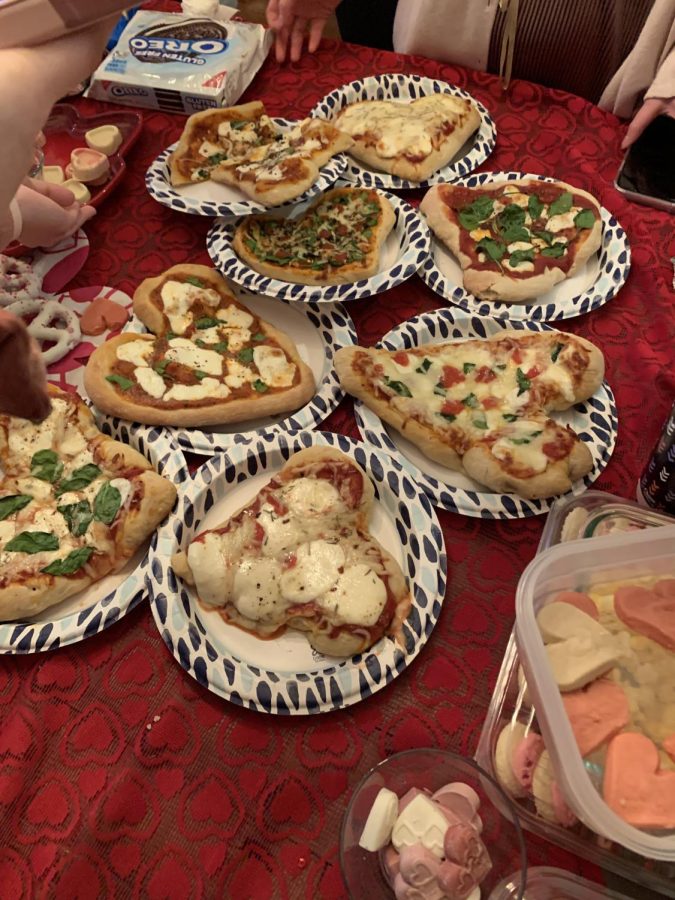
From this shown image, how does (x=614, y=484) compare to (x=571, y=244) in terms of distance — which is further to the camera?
(x=571, y=244)

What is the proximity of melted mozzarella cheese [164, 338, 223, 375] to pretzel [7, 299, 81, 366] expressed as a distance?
11.6 inches

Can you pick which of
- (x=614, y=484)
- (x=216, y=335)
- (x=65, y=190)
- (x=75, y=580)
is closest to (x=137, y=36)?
(x=65, y=190)

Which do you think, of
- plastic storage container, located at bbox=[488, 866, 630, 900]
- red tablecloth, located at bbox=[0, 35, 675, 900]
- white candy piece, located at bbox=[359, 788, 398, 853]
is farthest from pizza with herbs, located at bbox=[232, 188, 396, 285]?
plastic storage container, located at bbox=[488, 866, 630, 900]

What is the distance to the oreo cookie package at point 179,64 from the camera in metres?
2.37

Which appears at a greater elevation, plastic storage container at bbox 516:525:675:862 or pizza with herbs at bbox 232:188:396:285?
pizza with herbs at bbox 232:188:396:285

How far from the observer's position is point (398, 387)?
1.65 metres

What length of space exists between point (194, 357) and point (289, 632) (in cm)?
79

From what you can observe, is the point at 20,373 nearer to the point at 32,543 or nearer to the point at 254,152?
the point at 32,543

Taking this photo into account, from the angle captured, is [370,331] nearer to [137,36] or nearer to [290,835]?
[290,835]

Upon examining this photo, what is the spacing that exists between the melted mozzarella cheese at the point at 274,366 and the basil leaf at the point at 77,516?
54cm

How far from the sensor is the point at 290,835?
120 cm

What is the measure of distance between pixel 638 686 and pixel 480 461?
2.00 ft

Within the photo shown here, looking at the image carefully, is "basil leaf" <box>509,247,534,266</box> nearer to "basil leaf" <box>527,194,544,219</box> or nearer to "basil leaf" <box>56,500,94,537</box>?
"basil leaf" <box>527,194,544,219</box>

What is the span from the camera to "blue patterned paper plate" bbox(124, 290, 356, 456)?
65.0 inches
